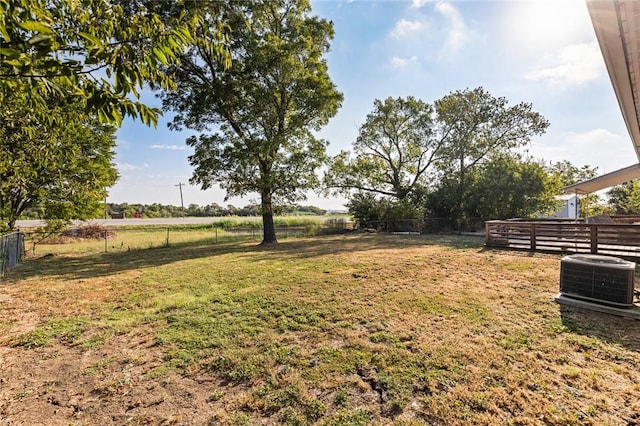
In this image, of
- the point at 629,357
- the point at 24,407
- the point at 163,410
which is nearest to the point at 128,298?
the point at 24,407

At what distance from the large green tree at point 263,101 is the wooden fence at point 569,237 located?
854 centimetres

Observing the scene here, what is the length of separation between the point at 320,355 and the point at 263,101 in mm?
11483

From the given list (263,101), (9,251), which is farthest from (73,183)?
(263,101)

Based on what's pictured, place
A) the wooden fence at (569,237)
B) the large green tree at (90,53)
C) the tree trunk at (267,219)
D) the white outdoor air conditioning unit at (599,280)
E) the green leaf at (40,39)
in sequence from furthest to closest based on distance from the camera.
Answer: the tree trunk at (267,219), the wooden fence at (569,237), the white outdoor air conditioning unit at (599,280), the large green tree at (90,53), the green leaf at (40,39)

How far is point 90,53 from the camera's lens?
1.42 meters

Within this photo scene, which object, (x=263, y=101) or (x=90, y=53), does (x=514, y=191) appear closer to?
(x=263, y=101)

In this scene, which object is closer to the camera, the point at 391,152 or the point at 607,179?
the point at 607,179

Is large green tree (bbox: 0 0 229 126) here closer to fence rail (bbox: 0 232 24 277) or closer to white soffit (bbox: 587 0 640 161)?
white soffit (bbox: 587 0 640 161)

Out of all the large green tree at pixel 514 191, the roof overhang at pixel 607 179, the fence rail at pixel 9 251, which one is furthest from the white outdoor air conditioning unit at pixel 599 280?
the large green tree at pixel 514 191

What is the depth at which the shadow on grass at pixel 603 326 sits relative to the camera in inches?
128

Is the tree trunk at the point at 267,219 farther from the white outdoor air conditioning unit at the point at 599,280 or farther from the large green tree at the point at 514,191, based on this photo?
the large green tree at the point at 514,191

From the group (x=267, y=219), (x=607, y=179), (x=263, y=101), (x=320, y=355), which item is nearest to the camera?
(x=320, y=355)

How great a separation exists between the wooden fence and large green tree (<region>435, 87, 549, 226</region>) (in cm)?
844

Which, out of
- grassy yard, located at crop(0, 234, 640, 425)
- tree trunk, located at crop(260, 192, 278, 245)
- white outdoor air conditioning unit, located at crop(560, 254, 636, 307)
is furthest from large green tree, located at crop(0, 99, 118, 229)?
white outdoor air conditioning unit, located at crop(560, 254, 636, 307)
